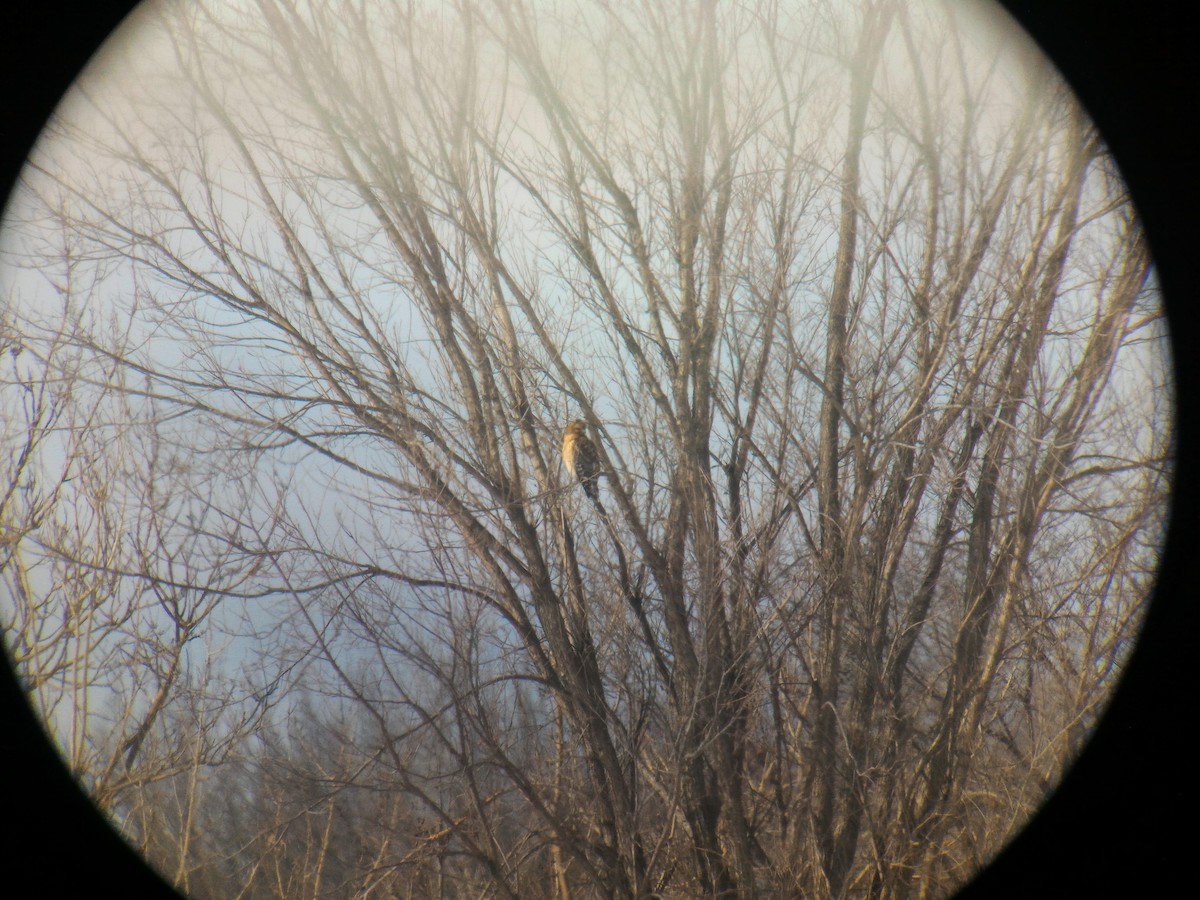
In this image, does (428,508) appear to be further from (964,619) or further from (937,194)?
(937,194)

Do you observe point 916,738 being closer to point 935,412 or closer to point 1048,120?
point 935,412

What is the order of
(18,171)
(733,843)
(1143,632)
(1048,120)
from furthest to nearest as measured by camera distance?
(733,843)
(1048,120)
(1143,632)
(18,171)

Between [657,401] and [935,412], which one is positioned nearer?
[935,412]

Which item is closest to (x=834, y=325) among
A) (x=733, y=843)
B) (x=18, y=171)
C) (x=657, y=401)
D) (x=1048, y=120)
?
(x=657, y=401)

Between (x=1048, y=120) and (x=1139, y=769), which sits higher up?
(x=1048, y=120)

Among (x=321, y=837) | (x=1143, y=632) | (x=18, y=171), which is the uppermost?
(x=18, y=171)

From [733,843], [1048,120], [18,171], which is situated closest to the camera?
[18,171]

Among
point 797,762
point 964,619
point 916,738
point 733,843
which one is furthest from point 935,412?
point 733,843
